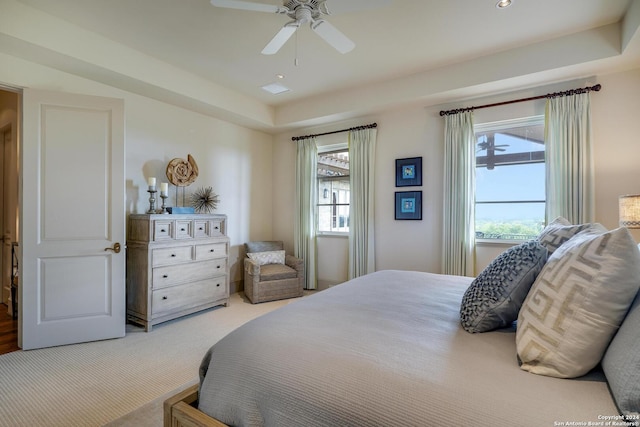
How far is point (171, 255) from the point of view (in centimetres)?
351

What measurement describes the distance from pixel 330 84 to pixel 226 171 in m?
2.07

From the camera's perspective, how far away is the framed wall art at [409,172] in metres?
4.20

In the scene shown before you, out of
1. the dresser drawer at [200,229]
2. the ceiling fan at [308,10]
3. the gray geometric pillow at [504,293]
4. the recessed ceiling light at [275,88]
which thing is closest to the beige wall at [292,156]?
the dresser drawer at [200,229]

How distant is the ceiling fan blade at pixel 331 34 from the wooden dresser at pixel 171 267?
248 cm

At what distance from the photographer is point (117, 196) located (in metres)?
3.16

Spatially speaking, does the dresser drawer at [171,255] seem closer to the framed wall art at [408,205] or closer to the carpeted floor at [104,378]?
the carpeted floor at [104,378]

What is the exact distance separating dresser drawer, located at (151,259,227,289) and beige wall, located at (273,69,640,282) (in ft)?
5.57

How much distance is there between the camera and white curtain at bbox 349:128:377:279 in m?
4.53

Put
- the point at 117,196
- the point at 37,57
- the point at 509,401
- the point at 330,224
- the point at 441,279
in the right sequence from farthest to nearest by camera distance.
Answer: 1. the point at 330,224
2. the point at 117,196
3. the point at 37,57
4. the point at 441,279
5. the point at 509,401

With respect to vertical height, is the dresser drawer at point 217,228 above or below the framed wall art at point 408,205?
below

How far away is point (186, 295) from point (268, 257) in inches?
56.4

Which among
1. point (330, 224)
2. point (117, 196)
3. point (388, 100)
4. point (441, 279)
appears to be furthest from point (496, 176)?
point (117, 196)

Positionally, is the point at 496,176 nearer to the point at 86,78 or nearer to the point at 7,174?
the point at 86,78

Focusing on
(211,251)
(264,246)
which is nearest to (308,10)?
(211,251)
